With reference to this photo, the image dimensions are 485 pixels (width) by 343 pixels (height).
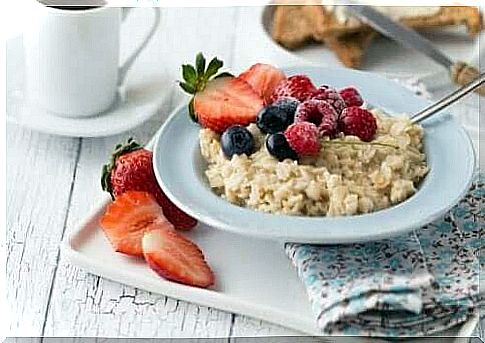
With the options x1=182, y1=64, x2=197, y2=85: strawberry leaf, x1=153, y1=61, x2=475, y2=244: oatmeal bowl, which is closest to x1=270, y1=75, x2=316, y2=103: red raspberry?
x1=153, y1=61, x2=475, y2=244: oatmeal bowl

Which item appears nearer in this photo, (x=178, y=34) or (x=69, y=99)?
(x=69, y=99)

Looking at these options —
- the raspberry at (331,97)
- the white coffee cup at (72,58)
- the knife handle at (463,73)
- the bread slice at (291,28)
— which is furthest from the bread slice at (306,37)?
the raspberry at (331,97)

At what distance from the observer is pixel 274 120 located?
58.3 inches

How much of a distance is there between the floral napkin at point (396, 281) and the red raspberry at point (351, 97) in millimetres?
182

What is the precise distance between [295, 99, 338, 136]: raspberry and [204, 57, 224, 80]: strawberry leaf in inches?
5.6

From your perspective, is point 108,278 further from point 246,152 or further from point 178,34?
point 178,34

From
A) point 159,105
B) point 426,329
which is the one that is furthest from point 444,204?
point 159,105

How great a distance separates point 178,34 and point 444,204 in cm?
82

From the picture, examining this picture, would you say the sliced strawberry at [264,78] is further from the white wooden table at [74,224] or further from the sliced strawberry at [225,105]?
the white wooden table at [74,224]

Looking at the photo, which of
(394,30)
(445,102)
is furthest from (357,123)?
(394,30)

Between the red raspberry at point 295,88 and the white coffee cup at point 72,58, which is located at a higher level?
the red raspberry at point 295,88

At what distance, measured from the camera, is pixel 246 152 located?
1.46 metres

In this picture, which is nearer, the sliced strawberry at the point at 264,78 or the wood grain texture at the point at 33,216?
the wood grain texture at the point at 33,216

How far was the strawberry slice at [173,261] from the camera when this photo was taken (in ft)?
4.65
